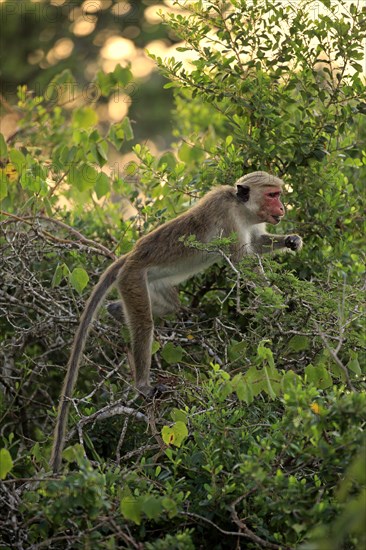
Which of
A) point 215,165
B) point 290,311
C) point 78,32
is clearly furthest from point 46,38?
point 290,311

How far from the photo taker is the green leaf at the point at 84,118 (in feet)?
21.7

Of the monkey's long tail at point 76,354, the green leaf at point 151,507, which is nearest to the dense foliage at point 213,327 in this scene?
the green leaf at point 151,507

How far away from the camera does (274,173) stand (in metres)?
6.13

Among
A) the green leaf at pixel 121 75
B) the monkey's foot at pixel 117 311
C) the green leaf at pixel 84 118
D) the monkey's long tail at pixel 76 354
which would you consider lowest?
the monkey's foot at pixel 117 311

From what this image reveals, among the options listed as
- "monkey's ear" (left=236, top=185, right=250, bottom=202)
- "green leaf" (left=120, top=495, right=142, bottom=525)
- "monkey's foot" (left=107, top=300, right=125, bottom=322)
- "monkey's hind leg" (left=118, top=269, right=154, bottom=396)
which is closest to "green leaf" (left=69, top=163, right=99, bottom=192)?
"monkey's hind leg" (left=118, top=269, right=154, bottom=396)

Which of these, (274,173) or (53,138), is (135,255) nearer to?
(274,173)

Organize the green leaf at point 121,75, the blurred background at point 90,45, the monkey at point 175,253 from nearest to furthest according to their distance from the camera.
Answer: the monkey at point 175,253, the green leaf at point 121,75, the blurred background at point 90,45

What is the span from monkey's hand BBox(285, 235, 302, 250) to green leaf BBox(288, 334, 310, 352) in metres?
1.02

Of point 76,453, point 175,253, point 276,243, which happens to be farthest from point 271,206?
point 76,453

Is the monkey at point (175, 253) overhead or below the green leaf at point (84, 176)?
below

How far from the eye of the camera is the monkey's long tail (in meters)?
4.61

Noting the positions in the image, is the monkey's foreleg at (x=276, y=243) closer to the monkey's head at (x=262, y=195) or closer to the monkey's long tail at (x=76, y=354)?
the monkey's head at (x=262, y=195)

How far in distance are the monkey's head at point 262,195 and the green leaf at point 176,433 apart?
1885mm

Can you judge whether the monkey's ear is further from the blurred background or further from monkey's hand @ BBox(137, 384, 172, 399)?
the blurred background
